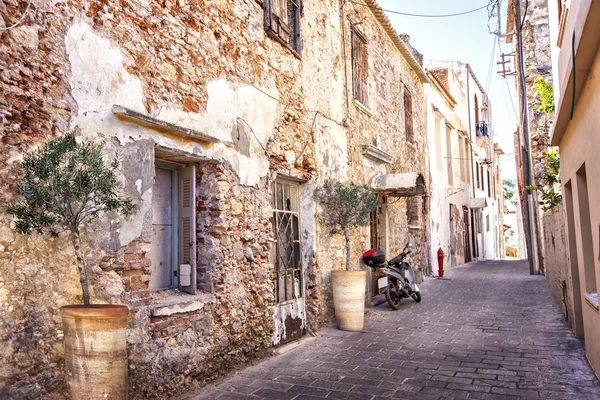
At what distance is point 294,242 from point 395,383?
2604 mm

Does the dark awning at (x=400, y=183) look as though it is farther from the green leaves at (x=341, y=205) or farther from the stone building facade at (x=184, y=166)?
the green leaves at (x=341, y=205)

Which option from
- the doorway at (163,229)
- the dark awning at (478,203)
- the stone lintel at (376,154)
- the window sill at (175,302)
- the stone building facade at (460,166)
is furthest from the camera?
the dark awning at (478,203)

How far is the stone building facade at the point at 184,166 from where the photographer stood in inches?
117

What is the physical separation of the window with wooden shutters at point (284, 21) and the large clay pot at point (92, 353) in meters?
4.07

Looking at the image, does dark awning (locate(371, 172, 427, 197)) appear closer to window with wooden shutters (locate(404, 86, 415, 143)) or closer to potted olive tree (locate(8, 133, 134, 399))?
window with wooden shutters (locate(404, 86, 415, 143))

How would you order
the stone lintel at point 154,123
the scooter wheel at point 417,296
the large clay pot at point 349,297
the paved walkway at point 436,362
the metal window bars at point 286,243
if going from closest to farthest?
the stone lintel at point 154,123, the paved walkway at point 436,362, the metal window bars at point 286,243, the large clay pot at point 349,297, the scooter wheel at point 417,296

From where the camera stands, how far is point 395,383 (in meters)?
4.34

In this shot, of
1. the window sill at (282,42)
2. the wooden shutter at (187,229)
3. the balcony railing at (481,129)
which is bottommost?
the wooden shutter at (187,229)

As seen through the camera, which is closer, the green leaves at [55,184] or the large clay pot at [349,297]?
the green leaves at [55,184]

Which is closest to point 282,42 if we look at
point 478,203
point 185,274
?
point 185,274

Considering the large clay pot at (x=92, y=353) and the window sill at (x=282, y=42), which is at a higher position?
the window sill at (x=282, y=42)

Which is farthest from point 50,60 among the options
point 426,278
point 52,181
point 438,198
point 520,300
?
point 438,198

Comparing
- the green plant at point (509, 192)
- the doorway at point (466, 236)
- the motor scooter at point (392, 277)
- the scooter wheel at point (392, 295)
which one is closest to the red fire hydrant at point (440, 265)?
the motor scooter at point (392, 277)

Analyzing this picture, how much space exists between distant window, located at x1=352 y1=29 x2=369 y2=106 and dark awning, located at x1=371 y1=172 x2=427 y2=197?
4.81ft
